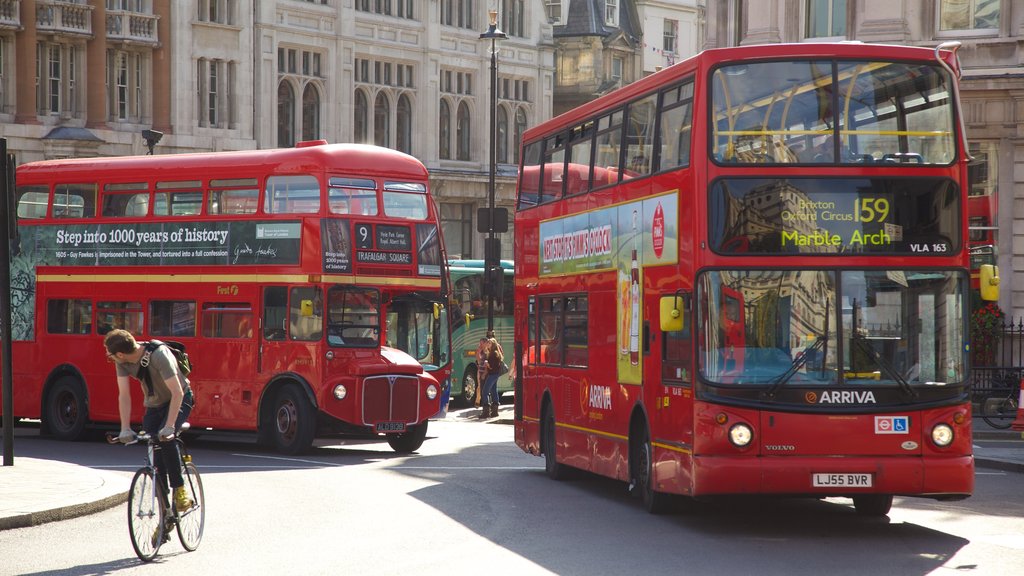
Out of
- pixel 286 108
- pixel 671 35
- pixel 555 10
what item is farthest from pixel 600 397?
pixel 671 35

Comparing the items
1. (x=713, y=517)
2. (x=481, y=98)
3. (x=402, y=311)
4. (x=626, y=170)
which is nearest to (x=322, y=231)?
(x=402, y=311)

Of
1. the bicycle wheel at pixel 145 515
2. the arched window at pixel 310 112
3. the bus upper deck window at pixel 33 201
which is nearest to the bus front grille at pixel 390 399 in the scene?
the bus upper deck window at pixel 33 201

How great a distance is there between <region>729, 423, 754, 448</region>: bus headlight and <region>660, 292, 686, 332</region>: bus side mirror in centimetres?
105

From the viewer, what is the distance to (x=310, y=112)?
60125 mm

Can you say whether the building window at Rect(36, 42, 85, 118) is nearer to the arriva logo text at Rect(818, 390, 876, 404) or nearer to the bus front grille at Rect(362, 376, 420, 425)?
the bus front grille at Rect(362, 376, 420, 425)

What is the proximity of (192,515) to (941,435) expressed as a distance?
5999 mm

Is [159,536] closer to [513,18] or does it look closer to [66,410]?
[66,410]

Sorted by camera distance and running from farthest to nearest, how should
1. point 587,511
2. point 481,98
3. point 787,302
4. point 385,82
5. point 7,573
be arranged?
point 481,98 < point 385,82 < point 587,511 < point 787,302 < point 7,573

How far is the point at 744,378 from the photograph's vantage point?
13.7 metres

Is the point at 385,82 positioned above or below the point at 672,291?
above

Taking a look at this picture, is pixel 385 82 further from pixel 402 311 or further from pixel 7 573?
pixel 7 573

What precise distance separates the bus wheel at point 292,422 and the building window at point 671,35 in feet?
185

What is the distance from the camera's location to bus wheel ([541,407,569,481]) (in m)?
20.0

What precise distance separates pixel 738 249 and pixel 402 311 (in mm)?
12013
